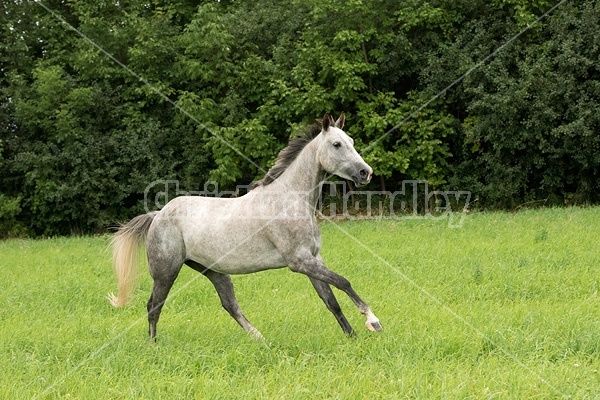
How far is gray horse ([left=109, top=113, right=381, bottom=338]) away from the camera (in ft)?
18.2

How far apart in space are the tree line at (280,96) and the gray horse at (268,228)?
41.9 ft

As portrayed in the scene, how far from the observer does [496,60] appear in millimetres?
19234

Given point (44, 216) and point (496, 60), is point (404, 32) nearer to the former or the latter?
point (496, 60)

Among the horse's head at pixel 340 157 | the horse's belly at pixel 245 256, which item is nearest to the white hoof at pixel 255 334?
the horse's belly at pixel 245 256

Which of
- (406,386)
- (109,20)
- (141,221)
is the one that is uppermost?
(109,20)

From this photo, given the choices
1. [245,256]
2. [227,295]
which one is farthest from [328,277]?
[227,295]

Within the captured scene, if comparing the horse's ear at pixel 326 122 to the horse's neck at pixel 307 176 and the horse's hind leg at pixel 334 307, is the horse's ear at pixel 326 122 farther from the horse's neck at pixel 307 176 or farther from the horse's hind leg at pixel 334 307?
the horse's hind leg at pixel 334 307

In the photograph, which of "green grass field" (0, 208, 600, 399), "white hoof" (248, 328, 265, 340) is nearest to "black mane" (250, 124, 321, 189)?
"white hoof" (248, 328, 265, 340)

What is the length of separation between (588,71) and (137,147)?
1540 centimetres

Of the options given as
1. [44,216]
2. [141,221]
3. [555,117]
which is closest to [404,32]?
[555,117]

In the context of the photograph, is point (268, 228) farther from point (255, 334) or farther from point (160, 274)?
point (160, 274)

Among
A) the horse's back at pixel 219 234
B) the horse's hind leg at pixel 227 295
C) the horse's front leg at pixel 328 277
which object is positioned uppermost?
the horse's back at pixel 219 234

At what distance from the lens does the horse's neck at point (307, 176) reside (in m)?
5.80

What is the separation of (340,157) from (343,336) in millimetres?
1733
